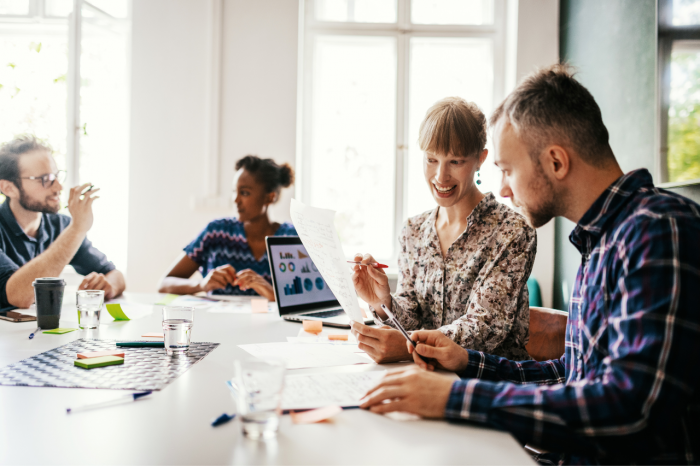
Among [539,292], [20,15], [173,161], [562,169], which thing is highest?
[20,15]

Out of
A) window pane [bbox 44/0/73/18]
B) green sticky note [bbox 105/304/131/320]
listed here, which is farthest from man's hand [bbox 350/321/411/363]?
window pane [bbox 44/0/73/18]

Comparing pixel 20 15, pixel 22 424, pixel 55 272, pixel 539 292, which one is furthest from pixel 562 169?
pixel 20 15

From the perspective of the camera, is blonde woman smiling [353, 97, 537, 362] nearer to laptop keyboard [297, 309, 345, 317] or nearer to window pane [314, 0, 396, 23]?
laptop keyboard [297, 309, 345, 317]

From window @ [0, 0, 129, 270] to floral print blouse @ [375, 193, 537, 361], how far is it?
2676mm

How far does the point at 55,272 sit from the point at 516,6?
3256 millimetres

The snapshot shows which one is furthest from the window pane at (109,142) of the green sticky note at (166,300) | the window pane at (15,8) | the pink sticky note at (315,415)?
the pink sticky note at (315,415)

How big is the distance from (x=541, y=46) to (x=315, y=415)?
133 inches

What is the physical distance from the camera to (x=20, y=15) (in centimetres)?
365

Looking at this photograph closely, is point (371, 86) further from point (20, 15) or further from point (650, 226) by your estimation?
point (650, 226)

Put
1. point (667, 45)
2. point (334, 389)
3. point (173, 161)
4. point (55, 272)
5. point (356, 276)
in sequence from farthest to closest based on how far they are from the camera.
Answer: point (173, 161) < point (667, 45) < point (55, 272) < point (356, 276) < point (334, 389)

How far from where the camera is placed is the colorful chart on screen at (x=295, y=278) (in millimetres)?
1752

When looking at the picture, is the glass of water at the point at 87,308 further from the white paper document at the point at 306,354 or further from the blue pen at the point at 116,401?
the blue pen at the point at 116,401

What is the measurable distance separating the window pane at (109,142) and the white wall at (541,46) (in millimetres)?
2849

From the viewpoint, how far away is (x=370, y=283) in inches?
59.7
